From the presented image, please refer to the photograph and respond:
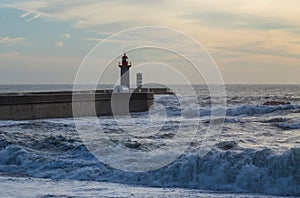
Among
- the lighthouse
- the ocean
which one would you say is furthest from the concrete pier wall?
the lighthouse

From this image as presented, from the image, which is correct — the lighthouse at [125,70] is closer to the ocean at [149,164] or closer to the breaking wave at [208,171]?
the ocean at [149,164]

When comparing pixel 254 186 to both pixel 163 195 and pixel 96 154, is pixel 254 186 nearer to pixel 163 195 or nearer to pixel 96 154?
pixel 163 195

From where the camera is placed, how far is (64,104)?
69.4 ft

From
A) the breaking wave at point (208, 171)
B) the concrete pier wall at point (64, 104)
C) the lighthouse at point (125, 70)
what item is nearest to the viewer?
the breaking wave at point (208, 171)

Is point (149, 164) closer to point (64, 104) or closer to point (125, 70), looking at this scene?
point (64, 104)

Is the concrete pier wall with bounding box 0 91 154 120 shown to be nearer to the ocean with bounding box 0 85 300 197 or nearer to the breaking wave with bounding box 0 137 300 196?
the ocean with bounding box 0 85 300 197

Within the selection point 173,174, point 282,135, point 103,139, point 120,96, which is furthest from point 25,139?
point 120,96

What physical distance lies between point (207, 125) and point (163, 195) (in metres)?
10.1

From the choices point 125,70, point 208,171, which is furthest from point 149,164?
point 125,70

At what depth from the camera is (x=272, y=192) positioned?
8258mm

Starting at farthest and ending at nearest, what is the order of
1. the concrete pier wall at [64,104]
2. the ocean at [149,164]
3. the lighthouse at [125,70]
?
the lighthouse at [125,70] < the concrete pier wall at [64,104] < the ocean at [149,164]

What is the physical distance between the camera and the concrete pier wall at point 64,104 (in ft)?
61.7

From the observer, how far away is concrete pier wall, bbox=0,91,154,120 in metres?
18.8

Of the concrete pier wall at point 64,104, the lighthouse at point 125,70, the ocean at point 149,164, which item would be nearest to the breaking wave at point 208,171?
the ocean at point 149,164
